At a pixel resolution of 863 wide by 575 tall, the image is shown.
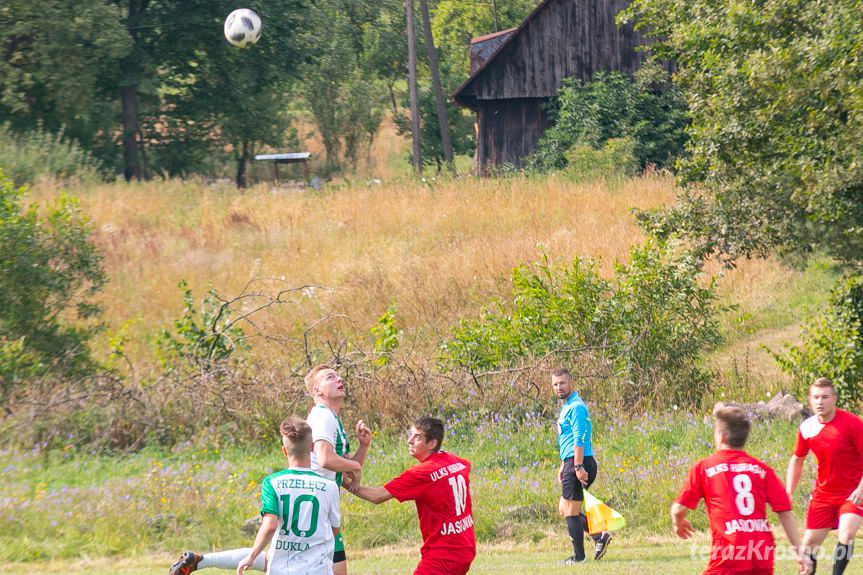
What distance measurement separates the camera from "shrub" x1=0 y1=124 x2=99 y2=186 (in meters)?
24.8

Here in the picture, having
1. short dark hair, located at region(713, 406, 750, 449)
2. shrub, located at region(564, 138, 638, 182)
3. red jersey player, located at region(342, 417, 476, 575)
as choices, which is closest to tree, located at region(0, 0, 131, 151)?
shrub, located at region(564, 138, 638, 182)

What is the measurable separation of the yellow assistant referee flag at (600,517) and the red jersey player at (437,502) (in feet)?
7.58

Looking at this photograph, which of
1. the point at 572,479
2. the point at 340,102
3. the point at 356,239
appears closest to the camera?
the point at 572,479

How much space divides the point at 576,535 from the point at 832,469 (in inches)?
94.8

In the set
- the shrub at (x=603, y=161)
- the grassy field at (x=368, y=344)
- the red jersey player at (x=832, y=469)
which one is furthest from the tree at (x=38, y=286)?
the shrub at (x=603, y=161)

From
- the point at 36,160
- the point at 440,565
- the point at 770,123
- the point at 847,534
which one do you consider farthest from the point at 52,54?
the point at 847,534

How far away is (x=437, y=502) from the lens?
19.0 feet

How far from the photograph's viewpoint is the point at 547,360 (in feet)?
45.9

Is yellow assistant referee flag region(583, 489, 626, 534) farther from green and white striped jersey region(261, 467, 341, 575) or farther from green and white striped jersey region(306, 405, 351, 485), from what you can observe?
green and white striped jersey region(261, 467, 341, 575)

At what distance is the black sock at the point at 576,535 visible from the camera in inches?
335

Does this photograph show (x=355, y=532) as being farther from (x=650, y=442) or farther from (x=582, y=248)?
(x=582, y=248)

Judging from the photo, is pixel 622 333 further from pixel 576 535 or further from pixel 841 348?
pixel 576 535

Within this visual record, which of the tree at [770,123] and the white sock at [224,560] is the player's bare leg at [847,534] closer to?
the white sock at [224,560]

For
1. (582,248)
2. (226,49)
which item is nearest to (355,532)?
(582,248)
